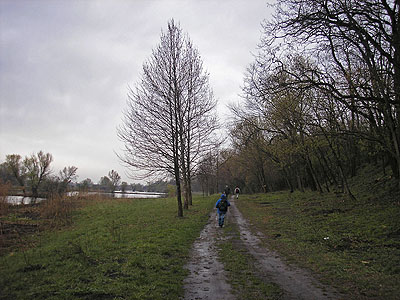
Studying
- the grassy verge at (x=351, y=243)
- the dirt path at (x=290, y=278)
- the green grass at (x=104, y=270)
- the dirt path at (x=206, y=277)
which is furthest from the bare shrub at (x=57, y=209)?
the dirt path at (x=290, y=278)

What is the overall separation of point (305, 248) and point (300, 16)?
7.05 m

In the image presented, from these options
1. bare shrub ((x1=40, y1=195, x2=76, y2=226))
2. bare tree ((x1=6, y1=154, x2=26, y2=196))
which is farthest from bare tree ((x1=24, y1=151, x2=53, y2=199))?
bare shrub ((x1=40, y1=195, x2=76, y2=226))

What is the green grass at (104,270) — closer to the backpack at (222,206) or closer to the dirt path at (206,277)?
the dirt path at (206,277)

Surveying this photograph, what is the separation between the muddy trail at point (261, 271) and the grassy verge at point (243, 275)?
0.13m

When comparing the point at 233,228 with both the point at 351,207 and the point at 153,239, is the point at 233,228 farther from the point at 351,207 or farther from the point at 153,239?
the point at 351,207

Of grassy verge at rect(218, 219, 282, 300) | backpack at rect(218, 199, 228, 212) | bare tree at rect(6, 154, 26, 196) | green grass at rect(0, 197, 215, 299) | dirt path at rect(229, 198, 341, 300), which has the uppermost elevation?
bare tree at rect(6, 154, 26, 196)

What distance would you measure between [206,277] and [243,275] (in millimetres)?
815

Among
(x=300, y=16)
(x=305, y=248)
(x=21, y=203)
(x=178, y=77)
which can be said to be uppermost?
(x=178, y=77)

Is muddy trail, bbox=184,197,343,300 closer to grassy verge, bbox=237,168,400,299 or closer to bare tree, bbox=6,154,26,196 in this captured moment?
grassy verge, bbox=237,168,400,299

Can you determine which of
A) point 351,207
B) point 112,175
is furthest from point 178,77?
point 112,175

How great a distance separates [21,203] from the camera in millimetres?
21703

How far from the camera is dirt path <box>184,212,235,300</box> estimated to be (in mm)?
4942

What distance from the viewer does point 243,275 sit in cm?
598

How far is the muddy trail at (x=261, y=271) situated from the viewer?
4.89 metres
